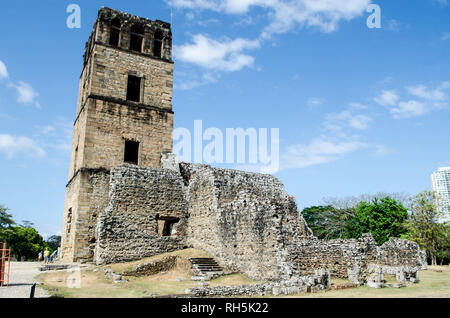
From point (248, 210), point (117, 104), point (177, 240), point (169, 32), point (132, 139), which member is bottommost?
point (177, 240)

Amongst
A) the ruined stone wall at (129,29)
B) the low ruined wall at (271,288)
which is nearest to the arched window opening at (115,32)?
the ruined stone wall at (129,29)

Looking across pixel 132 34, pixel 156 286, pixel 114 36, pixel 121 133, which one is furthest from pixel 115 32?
pixel 156 286

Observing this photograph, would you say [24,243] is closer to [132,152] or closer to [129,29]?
[132,152]

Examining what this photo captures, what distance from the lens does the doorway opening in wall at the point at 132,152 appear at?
19500mm

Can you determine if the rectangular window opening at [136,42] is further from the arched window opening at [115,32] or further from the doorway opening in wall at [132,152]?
the doorway opening in wall at [132,152]

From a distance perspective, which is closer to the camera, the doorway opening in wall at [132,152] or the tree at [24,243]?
the doorway opening in wall at [132,152]

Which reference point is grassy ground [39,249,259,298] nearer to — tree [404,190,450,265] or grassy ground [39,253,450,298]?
grassy ground [39,253,450,298]

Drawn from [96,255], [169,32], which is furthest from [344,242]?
[169,32]

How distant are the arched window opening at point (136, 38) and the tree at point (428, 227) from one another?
74.9 feet

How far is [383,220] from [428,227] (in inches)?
161

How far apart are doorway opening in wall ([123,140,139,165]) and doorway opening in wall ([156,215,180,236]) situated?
3.74 meters

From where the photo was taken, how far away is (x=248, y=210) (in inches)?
519
